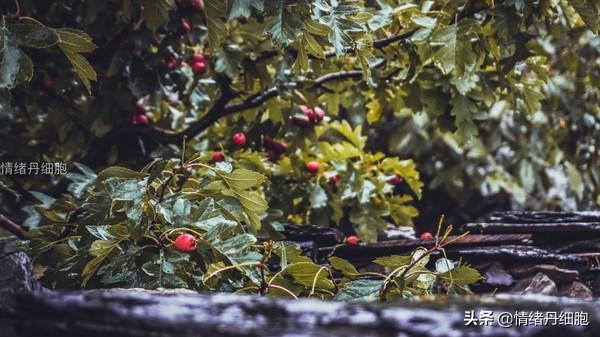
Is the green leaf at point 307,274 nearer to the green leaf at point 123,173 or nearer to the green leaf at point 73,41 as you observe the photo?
the green leaf at point 123,173

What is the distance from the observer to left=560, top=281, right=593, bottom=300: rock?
1897mm

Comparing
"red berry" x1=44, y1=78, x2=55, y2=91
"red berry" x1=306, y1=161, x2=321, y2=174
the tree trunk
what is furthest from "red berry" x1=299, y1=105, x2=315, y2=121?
the tree trunk

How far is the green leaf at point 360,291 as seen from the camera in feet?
5.51

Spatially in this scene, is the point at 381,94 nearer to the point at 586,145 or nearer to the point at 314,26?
the point at 314,26

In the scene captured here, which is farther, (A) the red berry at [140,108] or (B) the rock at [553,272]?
(A) the red berry at [140,108]

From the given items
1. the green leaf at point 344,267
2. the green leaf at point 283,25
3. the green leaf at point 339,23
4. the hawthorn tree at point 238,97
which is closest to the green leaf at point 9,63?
the hawthorn tree at point 238,97

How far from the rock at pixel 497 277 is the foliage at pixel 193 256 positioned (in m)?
0.26

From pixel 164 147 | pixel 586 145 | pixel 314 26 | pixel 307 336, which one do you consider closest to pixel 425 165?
pixel 586 145

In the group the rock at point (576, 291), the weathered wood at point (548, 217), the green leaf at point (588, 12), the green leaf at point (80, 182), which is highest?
the green leaf at point (588, 12)

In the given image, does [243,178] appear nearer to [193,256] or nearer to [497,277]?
[193,256]

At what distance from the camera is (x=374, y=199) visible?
3.15 m

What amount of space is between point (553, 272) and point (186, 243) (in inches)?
34.7

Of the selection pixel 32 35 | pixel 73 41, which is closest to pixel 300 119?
pixel 73 41

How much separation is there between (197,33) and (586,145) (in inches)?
108
